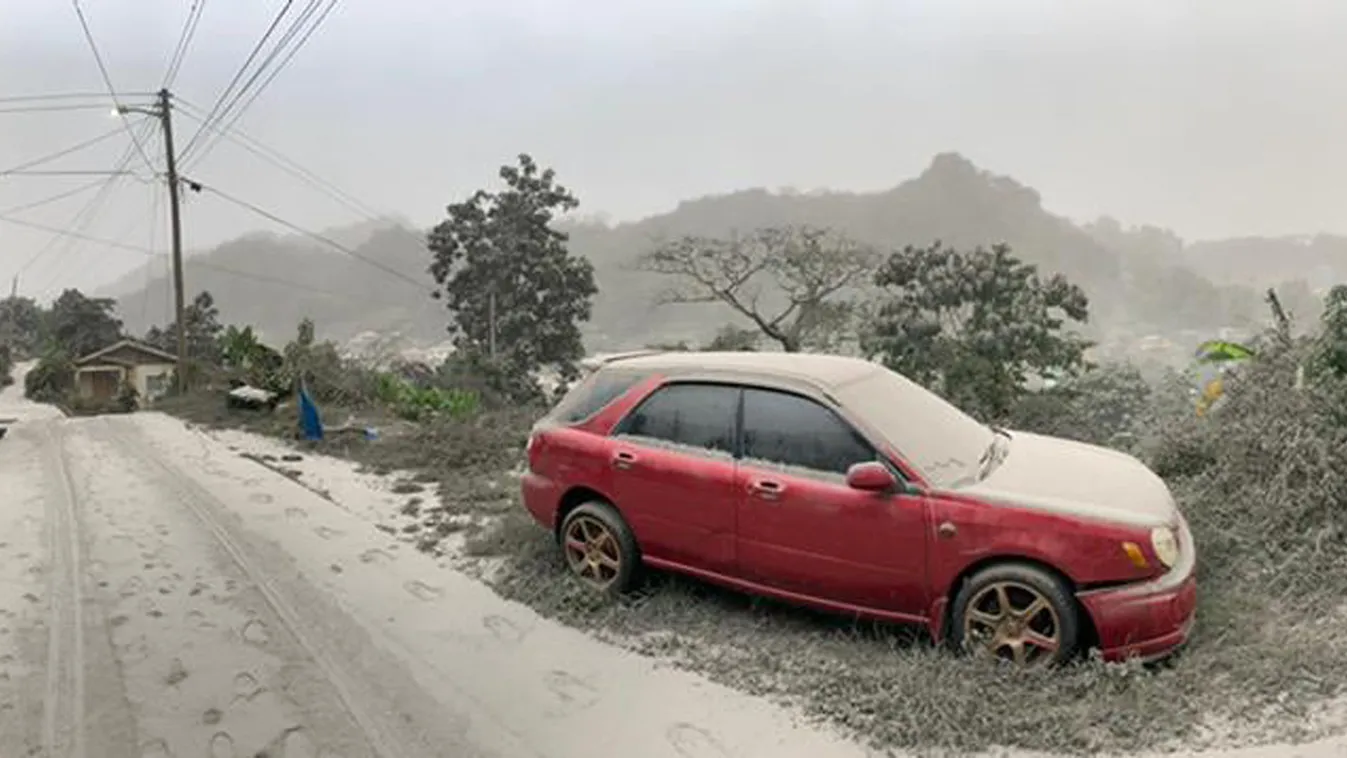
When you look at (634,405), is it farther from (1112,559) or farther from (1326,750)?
(1326,750)

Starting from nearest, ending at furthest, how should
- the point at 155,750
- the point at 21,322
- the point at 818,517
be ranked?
the point at 155,750, the point at 818,517, the point at 21,322

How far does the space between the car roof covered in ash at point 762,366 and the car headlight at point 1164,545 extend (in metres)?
1.47

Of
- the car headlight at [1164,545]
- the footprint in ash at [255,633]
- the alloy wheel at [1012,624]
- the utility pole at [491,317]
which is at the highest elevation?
the utility pole at [491,317]

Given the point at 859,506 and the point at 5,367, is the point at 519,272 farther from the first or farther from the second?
the point at 5,367

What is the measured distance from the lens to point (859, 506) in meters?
3.86

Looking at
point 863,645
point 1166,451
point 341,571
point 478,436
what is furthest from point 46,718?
point 1166,451

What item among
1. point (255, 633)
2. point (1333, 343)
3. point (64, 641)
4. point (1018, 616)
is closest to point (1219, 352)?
point (1333, 343)

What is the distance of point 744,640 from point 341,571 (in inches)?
105

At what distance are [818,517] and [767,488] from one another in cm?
28

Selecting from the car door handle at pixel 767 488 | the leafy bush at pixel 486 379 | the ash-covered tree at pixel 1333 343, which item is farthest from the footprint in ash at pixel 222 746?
the leafy bush at pixel 486 379

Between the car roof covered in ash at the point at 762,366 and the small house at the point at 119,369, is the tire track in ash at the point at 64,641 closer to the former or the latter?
the car roof covered in ash at the point at 762,366

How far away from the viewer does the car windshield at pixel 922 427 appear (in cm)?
397

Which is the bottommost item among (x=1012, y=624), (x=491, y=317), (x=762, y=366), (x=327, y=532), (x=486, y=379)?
(x=327, y=532)

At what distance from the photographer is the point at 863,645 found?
13.1ft
